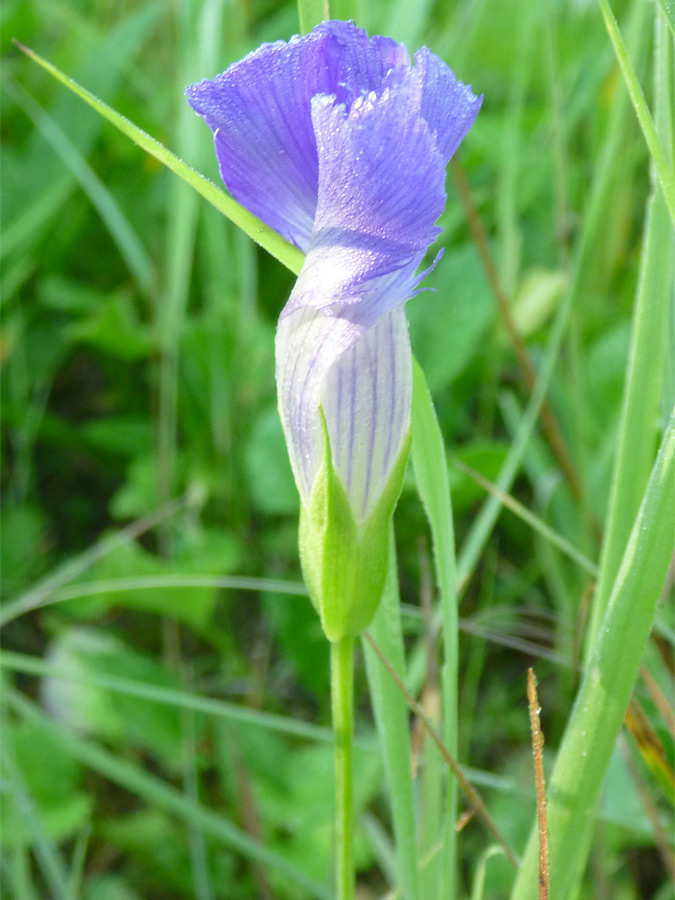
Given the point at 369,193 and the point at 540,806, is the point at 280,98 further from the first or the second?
the point at 540,806

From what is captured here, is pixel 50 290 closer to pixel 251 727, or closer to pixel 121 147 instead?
pixel 121 147

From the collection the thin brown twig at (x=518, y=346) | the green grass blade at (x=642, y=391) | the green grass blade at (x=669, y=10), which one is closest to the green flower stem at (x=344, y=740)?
the green grass blade at (x=642, y=391)

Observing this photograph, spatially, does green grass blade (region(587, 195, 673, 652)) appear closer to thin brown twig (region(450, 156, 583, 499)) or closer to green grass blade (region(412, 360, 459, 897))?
green grass blade (region(412, 360, 459, 897))

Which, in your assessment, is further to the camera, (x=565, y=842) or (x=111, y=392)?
(x=111, y=392)

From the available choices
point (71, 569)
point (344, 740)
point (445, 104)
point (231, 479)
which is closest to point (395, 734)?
point (344, 740)

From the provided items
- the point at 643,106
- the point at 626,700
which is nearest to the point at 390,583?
the point at 626,700

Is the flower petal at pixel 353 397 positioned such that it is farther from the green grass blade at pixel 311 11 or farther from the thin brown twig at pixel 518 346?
the thin brown twig at pixel 518 346

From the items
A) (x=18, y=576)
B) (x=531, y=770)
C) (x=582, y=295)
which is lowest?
(x=531, y=770)
